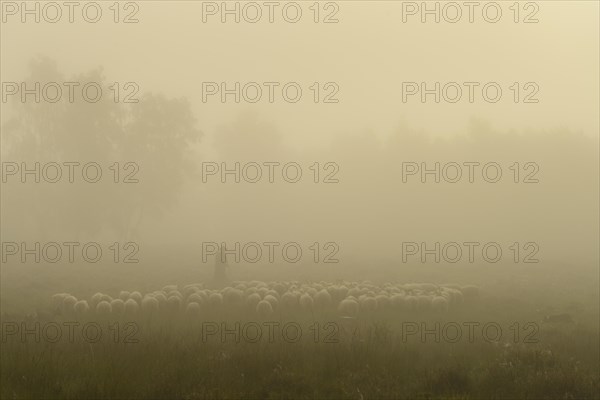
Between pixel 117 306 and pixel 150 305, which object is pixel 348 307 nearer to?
pixel 150 305

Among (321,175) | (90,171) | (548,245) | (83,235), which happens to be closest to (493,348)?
(90,171)

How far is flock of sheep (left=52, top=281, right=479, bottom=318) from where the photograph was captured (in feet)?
A: 72.6

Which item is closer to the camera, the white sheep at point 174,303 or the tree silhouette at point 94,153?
the white sheep at point 174,303

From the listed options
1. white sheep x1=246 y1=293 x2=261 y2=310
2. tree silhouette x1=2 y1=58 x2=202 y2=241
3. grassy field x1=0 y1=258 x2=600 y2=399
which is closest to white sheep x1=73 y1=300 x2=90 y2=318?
grassy field x1=0 y1=258 x2=600 y2=399

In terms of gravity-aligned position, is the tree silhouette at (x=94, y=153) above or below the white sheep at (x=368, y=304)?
above

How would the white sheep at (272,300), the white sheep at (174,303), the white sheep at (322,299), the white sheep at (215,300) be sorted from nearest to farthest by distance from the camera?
the white sheep at (174,303) → the white sheep at (272,300) → the white sheep at (215,300) → the white sheep at (322,299)

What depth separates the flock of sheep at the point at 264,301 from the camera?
22141mm

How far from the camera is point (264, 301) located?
2253 cm

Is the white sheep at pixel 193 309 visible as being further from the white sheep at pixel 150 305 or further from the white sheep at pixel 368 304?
the white sheep at pixel 368 304

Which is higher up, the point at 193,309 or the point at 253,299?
the point at 253,299

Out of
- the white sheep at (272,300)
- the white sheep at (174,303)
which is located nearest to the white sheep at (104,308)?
the white sheep at (174,303)

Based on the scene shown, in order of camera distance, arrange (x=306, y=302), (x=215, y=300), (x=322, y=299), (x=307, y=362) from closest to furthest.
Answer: (x=307, y=362) → (x=306, y=302) → (x=215, y=300) → (x=322, y=299)

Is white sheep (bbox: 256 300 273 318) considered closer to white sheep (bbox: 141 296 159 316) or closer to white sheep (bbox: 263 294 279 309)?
white sheep (bbox: 263 294 279 309)

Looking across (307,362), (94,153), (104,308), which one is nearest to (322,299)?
(104,308)
